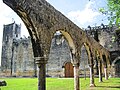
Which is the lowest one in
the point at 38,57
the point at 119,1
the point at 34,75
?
the point at 34,75

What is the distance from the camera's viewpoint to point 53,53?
3244 cm

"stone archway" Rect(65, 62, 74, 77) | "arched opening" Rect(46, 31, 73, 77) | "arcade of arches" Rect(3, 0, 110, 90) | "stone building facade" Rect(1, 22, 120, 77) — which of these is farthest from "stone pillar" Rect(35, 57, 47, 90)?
"stone archway" Rect(65, 62, 74, 77)

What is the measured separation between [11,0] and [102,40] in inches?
970

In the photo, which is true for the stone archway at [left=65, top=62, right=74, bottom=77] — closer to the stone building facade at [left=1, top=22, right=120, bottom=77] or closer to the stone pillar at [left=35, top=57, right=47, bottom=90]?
the stone building facade at [left=1, top=22, right=120, bottom=77]

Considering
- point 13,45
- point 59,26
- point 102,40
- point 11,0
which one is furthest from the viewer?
point 13,45

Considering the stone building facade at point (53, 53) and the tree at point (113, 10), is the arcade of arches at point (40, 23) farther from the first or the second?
the stone building facade at point (53, 53)

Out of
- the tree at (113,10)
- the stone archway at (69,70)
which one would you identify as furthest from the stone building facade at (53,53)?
the tree at (113,10)

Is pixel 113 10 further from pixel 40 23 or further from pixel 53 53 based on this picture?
pixel 53 53

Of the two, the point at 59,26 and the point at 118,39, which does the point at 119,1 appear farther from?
the point at 118,39

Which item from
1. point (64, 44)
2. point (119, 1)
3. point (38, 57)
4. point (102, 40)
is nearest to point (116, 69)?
point (102, 40)

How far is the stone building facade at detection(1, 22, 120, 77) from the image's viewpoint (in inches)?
1146

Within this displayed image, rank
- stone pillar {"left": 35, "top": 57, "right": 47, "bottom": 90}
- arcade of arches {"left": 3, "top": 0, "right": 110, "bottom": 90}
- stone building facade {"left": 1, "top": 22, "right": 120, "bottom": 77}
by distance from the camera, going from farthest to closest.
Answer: stone building facade {"left": 1, "top": 22, "right": 120, "bottom": 77} < stone pillar {"left": 35, "top": 57, "right": 47, "bottom": 90} < arcade of arches {"left": 3, "top": 0, "right": 110, "bottom": 90}

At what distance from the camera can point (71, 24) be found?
12000 mm

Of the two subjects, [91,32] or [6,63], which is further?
[6,63]
